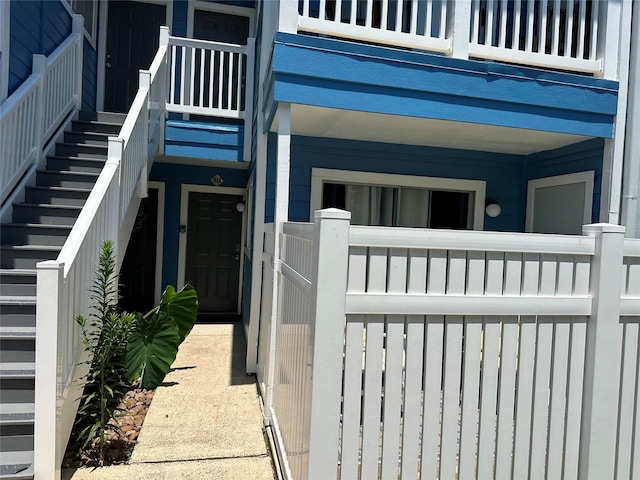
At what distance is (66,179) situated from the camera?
4594 millimetres

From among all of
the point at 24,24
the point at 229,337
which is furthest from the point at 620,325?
the point at 24,24

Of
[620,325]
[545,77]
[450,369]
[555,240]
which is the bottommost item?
[450,369]

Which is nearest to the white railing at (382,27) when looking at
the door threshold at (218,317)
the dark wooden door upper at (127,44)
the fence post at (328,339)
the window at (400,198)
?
the window at (400,198)

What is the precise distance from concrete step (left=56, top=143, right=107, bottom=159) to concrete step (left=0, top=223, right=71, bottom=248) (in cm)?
128

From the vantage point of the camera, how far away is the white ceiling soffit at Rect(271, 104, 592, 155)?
381cm

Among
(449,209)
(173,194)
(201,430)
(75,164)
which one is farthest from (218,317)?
(449,209)

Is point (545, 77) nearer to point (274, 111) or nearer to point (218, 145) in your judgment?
point (274, 111)

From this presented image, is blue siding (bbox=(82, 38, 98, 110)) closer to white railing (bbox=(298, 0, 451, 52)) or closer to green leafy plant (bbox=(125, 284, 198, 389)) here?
white railing (bbox=(298, 0, 451, 52))

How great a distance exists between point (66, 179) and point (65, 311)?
2626 millimetres

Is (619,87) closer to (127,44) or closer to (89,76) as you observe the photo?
(89,76)

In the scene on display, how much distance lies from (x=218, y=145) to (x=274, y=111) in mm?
2207

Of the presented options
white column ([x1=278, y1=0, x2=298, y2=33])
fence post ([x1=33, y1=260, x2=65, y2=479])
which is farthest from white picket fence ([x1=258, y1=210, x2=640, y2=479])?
white column ([x1=278, y1=0, x2=298, y2=33])

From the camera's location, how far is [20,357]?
9.61 ft

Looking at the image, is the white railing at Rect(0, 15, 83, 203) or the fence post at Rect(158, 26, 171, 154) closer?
the white railing at Rect(0, 15, 83, 203)
